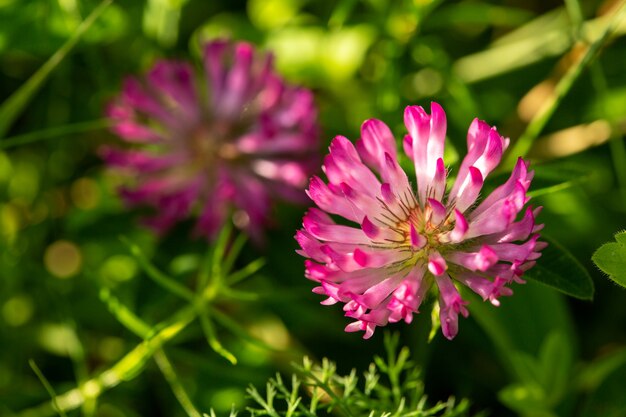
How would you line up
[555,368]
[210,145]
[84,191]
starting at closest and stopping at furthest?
[555,368] → [210,145] → [84,191]

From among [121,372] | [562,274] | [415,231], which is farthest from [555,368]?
[121,372]

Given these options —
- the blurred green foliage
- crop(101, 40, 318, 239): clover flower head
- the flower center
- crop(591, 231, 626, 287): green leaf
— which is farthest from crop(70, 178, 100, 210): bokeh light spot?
crop(591, 231, 626, 287): green leaf

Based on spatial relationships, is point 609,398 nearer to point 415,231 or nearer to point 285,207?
point 415,231

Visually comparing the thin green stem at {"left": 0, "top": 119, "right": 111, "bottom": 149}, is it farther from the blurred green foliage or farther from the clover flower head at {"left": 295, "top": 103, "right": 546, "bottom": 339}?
the clover flower head at {"left": 295, "top": 103, "right": 546, "bottom": 339}

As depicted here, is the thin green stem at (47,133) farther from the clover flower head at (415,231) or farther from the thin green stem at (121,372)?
the clover flower head at (415,231)

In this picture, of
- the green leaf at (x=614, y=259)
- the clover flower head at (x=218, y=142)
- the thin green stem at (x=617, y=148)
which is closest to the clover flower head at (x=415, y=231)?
the green leaf at (x=614, y=259)
